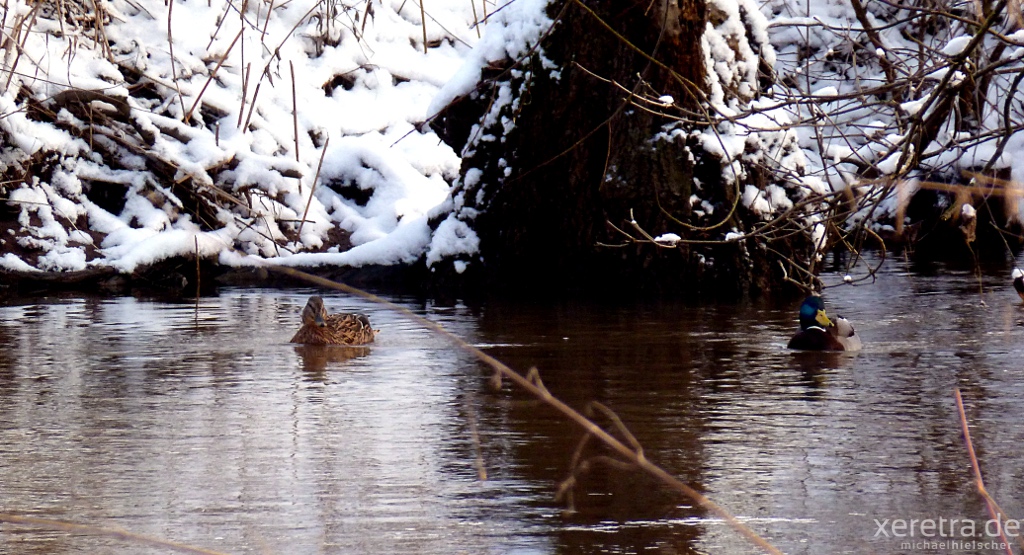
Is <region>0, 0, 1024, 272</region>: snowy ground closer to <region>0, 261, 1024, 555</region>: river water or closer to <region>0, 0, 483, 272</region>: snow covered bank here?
<region>0, 0, 483, 272</region>: snow covered bank

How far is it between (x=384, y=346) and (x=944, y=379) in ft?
14.0

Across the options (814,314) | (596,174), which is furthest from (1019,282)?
(596,174)

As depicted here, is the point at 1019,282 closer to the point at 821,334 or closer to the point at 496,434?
the point at 821,334

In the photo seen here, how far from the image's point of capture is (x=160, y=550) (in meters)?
4.77

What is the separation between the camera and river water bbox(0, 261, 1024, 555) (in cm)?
501

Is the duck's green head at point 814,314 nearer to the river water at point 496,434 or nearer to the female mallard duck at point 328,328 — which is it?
the river water at point 496,434

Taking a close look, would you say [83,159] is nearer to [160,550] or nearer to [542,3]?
[542,3]

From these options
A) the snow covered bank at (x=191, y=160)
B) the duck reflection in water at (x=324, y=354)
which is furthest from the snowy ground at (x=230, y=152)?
the duck reflection in water at (x=324, y=354)

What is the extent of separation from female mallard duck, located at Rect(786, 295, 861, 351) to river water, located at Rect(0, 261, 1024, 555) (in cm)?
14

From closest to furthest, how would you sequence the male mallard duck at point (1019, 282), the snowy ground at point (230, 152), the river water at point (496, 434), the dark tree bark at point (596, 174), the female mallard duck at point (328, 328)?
the river water at point (496, 434), the female mallard duck at point (328, 328), the male mallard duck at point (1019, 282), the dark tree bark at point (596, 174), the snowy ground at point (230, 152)

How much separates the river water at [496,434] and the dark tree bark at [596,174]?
1776 millimetres

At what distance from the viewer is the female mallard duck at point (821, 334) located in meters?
9.79

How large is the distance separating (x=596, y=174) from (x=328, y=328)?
4.37m

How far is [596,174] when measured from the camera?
546 inches
